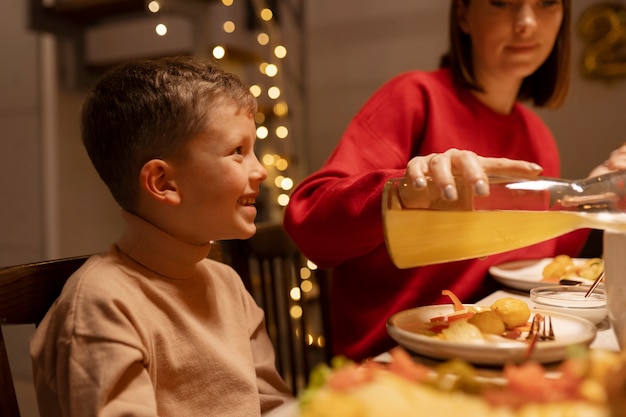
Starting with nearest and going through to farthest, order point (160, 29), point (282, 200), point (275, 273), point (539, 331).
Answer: point (539, 331), point (275, 273), point (160, 29), point (282, 200)

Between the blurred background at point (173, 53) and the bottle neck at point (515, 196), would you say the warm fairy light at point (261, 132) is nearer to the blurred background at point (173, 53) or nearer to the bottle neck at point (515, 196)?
the blurred background at point (173, 53)

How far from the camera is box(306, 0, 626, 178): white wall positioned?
2656mm

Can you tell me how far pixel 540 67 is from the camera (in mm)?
1665

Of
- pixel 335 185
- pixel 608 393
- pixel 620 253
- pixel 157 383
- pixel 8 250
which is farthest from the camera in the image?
pixel 8 250

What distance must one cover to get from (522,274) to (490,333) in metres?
0.53

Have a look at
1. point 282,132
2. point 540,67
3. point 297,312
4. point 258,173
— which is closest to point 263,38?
point 282,132

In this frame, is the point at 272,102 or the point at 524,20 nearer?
the point at 524,20

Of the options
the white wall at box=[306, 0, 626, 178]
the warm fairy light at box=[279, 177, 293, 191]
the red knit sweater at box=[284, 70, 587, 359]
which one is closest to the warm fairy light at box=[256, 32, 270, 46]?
the white wall at box=[306, 0, 626, 178]

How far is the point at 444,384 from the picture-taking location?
1.24 feet

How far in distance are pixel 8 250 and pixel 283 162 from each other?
1.36 metres

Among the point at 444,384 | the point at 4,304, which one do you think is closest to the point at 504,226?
the point at 444,384

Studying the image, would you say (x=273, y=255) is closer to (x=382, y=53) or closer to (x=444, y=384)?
(x=444, y=384)

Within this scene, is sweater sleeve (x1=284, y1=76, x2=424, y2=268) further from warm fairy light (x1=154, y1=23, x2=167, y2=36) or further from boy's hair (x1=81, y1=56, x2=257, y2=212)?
warm fairy light (x1=154, y1=23, x2=167, y2=36)

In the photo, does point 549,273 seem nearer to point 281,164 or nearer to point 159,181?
point 159,181
